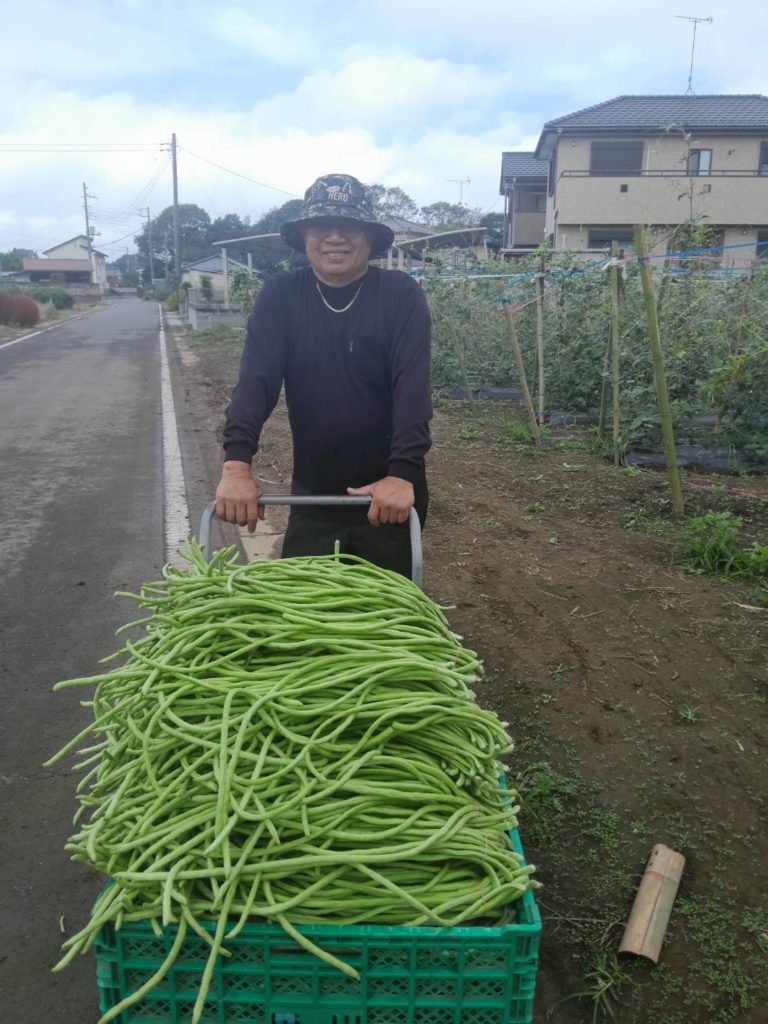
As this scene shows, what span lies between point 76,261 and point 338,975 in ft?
387

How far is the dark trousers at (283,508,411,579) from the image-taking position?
3318 mm

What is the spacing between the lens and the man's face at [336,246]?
3.08 metres

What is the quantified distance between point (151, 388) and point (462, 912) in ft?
51.0

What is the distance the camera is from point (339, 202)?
302 centimetres

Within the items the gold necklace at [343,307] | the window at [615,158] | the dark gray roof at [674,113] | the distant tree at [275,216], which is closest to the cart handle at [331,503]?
the gold necklace at [343,307]

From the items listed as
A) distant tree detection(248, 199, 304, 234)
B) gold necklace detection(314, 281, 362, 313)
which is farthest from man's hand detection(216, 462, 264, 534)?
distant tree detection(248, 199, 304, 234)

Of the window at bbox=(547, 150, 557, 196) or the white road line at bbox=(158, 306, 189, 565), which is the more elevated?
the window at bbox=(547, 150, 557, 196)

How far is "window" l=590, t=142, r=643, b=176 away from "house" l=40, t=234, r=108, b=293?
2885 inches

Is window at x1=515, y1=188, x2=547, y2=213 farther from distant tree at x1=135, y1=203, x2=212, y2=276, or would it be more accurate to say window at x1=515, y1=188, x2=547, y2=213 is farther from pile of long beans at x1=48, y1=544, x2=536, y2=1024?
distant tree at x1=135, y1=203, x2=212, y2=276

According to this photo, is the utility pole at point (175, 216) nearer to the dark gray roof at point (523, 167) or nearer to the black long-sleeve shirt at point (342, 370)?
the dark gray roof at point (523, 167)

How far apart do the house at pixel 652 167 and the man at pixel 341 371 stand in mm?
28936

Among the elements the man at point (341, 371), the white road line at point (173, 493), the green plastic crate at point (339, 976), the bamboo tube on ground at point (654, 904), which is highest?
the man at point (341, 371)

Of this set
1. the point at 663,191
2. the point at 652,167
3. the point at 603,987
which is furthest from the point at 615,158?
the point at 603,987

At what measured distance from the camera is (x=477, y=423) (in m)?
11.1
